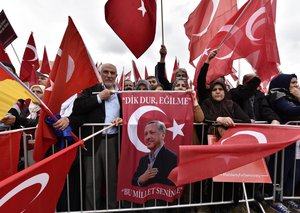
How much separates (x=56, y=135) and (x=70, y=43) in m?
1.06

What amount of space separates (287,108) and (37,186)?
11.6 feet

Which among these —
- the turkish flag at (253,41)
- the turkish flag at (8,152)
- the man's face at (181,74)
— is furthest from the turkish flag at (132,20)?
the turkish flag at (8,152)

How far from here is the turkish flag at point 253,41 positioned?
3.78 m

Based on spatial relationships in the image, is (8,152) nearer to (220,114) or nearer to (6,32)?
(220,114)

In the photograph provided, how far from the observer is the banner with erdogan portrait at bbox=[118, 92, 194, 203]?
3.30m

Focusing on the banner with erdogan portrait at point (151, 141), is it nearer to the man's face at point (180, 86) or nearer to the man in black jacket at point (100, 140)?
the man in black jacket at point (100, 140)

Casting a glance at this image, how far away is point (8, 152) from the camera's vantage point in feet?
9.43

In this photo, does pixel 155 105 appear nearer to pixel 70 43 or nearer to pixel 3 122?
pixel 70 43

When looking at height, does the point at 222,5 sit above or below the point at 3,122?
above

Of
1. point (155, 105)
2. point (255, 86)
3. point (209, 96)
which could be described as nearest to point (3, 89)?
point (155, 105)

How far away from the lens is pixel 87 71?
2943 millimetres

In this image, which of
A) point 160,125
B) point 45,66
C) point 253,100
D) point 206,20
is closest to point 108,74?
point 160,125

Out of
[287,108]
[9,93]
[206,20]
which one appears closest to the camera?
[9,93]

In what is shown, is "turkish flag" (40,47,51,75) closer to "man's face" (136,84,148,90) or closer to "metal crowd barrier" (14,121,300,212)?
"man's face" (136,84,148,90)
